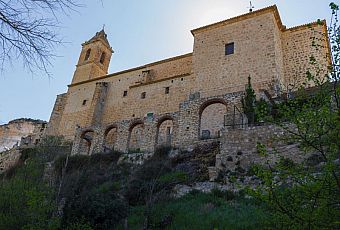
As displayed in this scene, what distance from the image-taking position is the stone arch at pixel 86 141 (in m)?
19.2

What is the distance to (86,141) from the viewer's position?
66.6 ft

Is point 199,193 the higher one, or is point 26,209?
point 199,193

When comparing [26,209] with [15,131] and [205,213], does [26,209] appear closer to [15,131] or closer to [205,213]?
[205,213]

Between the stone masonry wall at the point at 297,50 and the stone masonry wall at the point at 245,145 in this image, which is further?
the stone masonry wall at the point at 297,50

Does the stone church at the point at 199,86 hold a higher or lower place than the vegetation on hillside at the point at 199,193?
higher

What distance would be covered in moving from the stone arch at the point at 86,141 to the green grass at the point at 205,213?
912cm

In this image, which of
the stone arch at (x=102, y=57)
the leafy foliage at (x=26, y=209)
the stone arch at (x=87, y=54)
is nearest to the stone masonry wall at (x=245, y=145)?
the leafy foliage at (x=26, y=209)

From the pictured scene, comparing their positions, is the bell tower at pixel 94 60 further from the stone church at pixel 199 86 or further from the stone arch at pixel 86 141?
the stone arch at pixel 86 141

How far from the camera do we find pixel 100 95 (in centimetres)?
2966

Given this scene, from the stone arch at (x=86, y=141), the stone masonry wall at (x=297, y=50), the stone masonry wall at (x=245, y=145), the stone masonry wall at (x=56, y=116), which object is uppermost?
the stone masonry wall at (x=297, y=50)

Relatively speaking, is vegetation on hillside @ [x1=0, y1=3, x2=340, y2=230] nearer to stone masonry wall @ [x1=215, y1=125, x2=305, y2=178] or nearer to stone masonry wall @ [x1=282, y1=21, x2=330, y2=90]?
stone masonry wall @ [x1=215, y1=125, x2=305, y2=178]

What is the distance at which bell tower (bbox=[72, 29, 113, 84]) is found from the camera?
35.8m

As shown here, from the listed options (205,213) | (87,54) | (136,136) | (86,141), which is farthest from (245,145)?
(87,54)

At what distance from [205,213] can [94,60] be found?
29.8 metres
